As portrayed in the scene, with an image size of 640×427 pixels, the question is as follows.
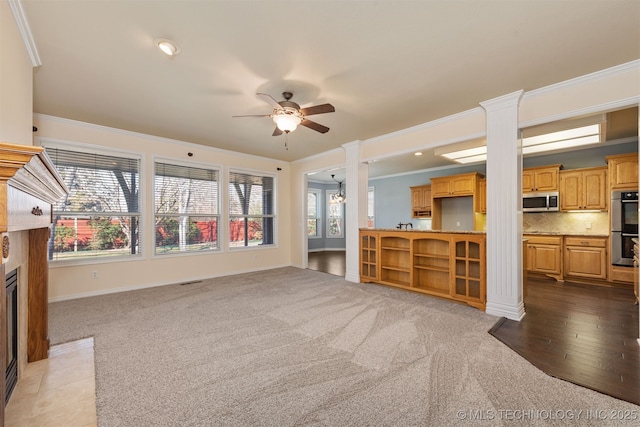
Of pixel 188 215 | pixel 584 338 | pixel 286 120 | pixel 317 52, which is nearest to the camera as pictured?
pixel 317 52

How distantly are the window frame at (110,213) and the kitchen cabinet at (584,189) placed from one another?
8.02 m

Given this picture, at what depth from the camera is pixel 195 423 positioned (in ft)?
5.38

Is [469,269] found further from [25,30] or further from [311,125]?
[25,30]

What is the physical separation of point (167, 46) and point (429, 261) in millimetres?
4427

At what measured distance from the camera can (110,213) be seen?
4.52 m

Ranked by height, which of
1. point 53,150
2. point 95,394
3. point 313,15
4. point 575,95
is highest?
point 313,15

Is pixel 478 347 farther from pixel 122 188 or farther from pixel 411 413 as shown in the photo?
pixel 122 188

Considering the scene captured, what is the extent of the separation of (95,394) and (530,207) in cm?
725

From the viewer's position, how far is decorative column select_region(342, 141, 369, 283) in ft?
17.3

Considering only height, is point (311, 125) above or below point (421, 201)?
above

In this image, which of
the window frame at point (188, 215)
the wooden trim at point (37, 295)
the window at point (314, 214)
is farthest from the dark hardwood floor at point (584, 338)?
the window at point (314, 214)

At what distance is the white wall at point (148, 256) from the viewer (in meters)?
4.09

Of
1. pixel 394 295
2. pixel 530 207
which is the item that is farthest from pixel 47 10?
pixel 530 207

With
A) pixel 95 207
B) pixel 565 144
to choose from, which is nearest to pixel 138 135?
pixel 95 207
